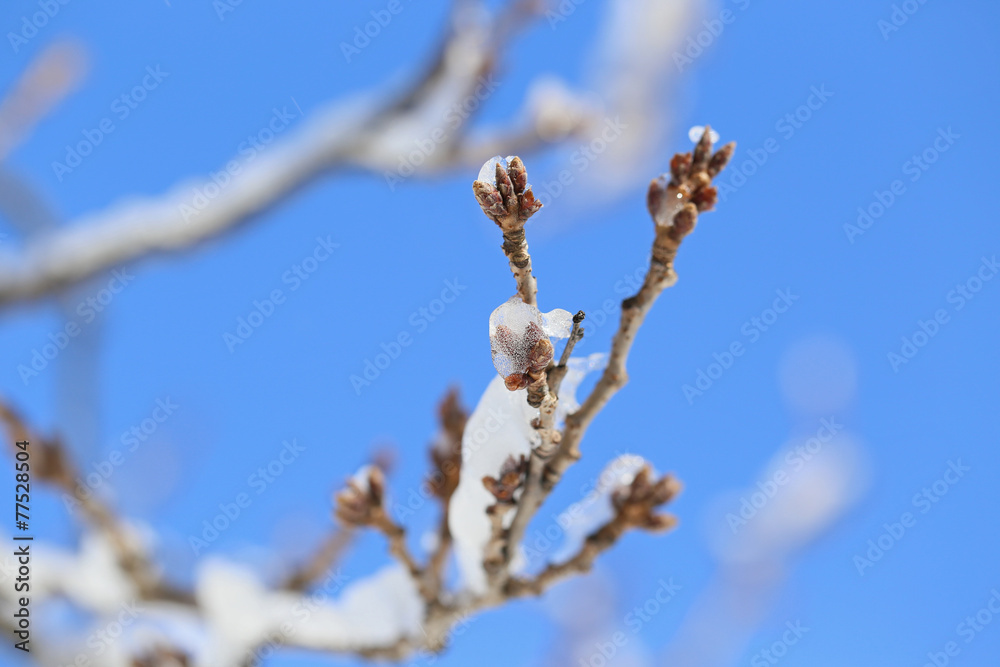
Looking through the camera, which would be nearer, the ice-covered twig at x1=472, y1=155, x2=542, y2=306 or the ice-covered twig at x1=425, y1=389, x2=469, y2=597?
the ice-covered twig at x1=472, y1=155, x2=542, y2=306

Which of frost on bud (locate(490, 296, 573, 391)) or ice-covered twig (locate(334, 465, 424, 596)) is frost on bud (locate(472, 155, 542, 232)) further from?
ice-covered twig (locate(334, 465, 424, 596))

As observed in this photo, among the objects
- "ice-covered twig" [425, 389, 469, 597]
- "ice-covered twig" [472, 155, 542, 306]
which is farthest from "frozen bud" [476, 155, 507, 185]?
"ice-covered twig" [425, 389, 469, 597]

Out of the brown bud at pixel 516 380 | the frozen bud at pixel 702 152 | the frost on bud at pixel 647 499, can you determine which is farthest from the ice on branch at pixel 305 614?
the frozen bud at pixel 702 152

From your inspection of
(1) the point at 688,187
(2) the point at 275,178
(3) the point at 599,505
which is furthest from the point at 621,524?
(2) the point at 275,178

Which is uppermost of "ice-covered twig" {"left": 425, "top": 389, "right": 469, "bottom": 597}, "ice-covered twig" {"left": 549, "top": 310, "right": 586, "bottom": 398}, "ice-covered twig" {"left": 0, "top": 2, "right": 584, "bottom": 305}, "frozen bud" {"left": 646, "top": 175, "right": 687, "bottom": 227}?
"ice-covered twig" {"left": 0, "top": 2, "right": 584, "bottom": 305}

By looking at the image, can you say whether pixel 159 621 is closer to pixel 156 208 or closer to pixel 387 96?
pixel 156 208

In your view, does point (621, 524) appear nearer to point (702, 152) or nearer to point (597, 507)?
point (597, 507)
